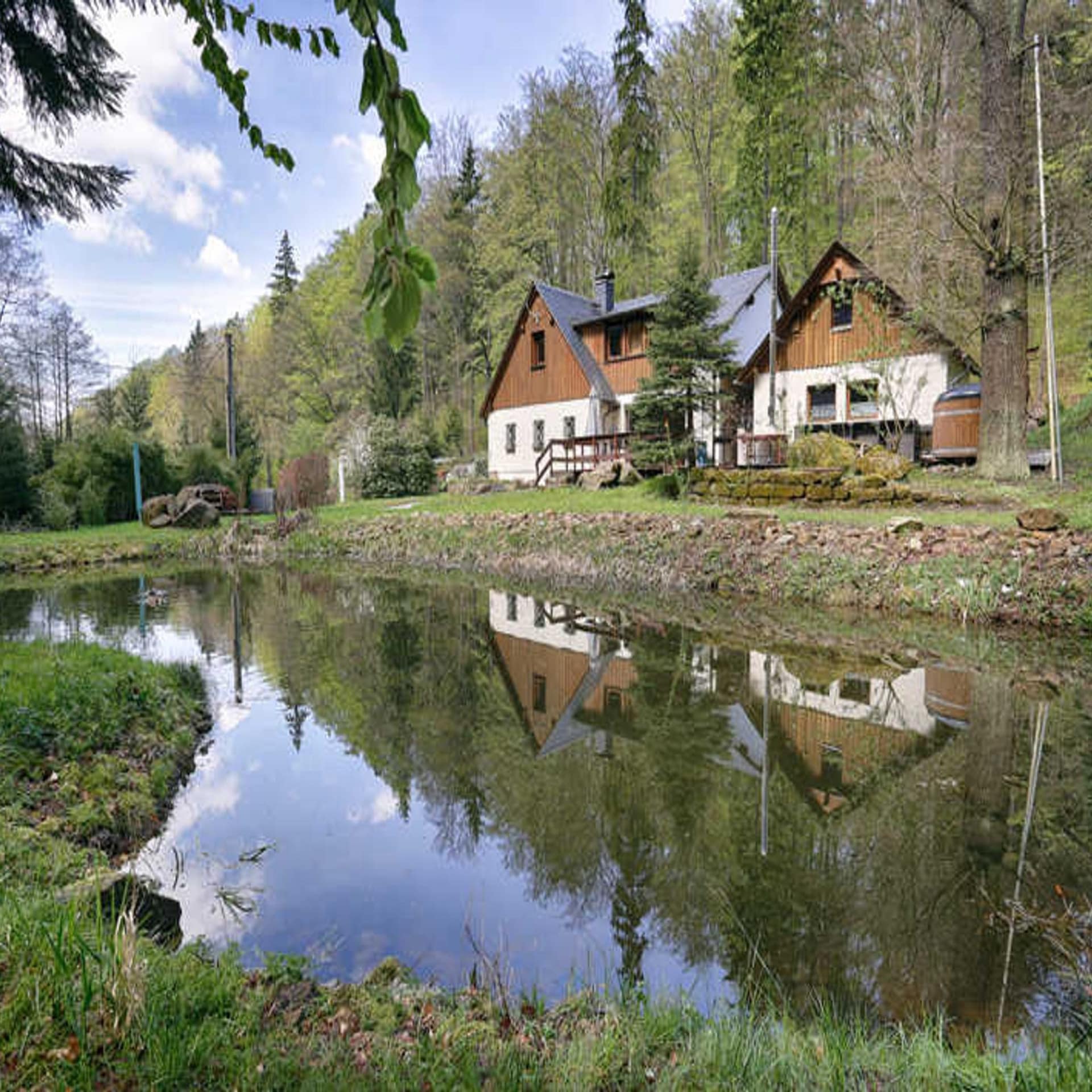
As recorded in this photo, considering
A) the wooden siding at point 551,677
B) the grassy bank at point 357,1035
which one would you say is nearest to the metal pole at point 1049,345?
the wooden siding at point 551,677

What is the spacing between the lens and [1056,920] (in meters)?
3.00

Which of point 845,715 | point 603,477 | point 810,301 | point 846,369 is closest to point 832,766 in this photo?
point 845,715

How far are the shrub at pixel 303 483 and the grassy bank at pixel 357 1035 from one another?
22760 mm

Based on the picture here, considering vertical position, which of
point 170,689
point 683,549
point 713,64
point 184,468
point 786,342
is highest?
point 713,64

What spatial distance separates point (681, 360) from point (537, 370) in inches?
406

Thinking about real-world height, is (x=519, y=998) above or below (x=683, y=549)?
below

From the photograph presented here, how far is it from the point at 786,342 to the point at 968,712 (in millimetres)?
17545

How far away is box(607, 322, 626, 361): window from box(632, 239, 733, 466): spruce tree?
705 cm

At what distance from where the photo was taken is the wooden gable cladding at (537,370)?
24656 millimetres

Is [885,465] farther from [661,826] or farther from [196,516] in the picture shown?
[196,516]

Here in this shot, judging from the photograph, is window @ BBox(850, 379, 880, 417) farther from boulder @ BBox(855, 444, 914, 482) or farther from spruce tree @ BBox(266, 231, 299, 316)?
spruce tree @ BBox(266, 231, 299, 316)

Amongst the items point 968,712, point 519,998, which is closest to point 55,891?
point 519,998

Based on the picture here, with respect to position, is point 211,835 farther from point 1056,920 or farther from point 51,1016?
point 1056,920

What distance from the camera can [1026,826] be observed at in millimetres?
3881
